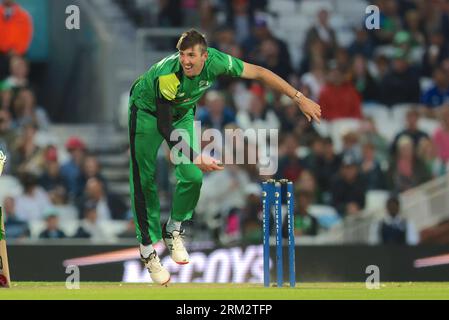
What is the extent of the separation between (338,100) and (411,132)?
1.16 metres

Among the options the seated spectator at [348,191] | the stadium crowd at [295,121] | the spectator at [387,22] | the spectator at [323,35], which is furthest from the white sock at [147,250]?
the spectator at [387,22]

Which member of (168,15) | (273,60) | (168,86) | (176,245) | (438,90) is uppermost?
(168,15)

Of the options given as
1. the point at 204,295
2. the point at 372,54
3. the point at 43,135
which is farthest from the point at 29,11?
the point at 204,295

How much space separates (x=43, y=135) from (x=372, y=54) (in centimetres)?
504

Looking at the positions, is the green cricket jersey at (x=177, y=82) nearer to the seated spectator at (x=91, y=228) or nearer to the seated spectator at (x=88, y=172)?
the seated spectator at (x=91, y=228)

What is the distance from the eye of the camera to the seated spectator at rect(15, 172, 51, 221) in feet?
62.4

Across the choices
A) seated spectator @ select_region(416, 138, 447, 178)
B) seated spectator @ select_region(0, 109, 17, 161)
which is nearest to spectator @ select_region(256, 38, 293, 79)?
seated spectator @ select_region(416, 138, 447, 178)

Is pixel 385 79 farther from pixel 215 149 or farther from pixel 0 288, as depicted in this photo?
pixel 0 288

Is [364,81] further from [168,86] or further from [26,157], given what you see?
[168,86]

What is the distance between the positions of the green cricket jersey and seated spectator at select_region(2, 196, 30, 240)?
6.28 metres

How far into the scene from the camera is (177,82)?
12.4 m

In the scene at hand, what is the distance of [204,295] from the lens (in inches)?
475

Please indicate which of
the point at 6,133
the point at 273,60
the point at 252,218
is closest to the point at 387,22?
the point at 273,60

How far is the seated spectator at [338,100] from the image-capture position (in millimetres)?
20125
